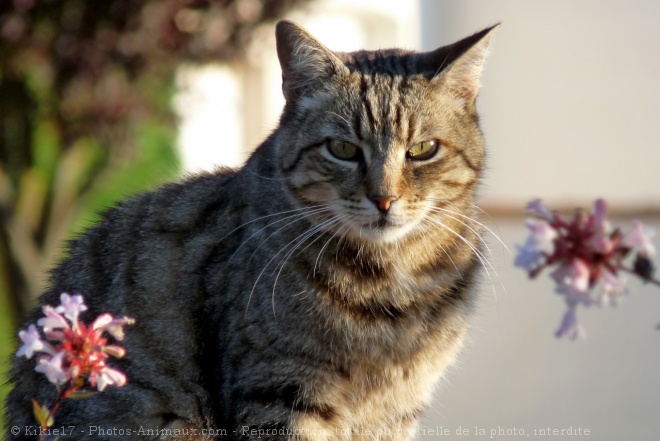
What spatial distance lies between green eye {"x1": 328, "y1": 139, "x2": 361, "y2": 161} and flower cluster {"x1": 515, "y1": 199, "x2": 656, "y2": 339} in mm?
1334

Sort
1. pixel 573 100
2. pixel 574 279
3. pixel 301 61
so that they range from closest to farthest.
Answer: pixel 574 279, pixel 301 61, pixel 573 100

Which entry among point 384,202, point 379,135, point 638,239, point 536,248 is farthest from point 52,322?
point 379,135

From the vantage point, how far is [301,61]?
113 inches

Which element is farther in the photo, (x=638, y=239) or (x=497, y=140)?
(x=497, y=140)

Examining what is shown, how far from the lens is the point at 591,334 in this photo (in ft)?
19.6

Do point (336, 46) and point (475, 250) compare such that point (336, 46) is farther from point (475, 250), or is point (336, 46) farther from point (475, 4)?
point (475, 250)

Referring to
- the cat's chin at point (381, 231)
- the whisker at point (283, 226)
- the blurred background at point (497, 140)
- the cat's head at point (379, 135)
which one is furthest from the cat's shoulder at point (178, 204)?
the blurred background at point (497, 140)

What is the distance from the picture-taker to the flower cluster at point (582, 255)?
1420mm

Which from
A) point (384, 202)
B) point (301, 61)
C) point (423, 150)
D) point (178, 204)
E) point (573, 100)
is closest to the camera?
point (384, 202)

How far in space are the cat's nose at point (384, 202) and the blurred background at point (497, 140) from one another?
2.59m

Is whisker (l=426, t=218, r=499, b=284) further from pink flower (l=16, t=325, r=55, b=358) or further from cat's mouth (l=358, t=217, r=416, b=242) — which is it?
pink flower (l=16, t=325, r=55, b=358)

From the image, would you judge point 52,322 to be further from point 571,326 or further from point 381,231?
point 381,231

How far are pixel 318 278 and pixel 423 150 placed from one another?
48 centimetres

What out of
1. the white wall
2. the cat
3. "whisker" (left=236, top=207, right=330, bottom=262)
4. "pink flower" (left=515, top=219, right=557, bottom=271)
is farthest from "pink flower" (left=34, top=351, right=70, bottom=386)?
the white wall
